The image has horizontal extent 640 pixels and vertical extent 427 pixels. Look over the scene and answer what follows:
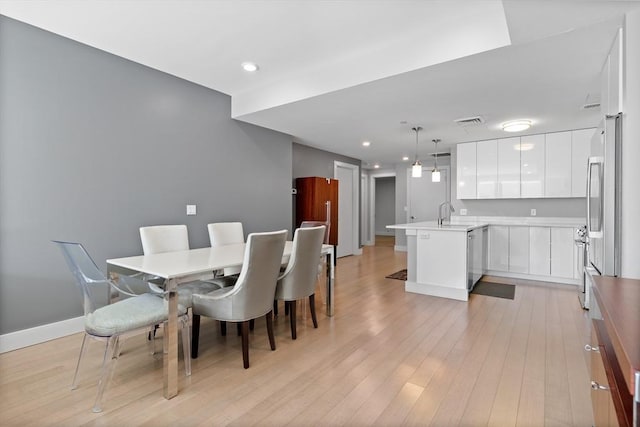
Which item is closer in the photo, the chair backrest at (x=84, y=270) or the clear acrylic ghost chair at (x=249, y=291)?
the chair backrest at (x=84, y=270)

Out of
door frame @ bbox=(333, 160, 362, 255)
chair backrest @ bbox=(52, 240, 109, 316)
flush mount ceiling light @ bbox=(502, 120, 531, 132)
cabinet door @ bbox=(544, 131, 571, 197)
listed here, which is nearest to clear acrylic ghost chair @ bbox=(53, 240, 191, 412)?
chair backrest @ bbox=(52, 240, 109, 316)

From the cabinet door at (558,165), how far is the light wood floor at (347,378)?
93.3 inches

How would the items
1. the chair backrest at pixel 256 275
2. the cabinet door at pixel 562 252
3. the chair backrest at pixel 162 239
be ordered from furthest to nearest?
1. the cabinet door at pixel 562 252
2. the chair backrest at pixel 162 239
3. the chair backrest at pixel 256 275

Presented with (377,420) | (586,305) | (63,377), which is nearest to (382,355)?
(377,420)

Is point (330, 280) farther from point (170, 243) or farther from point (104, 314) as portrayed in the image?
point (104, 314)

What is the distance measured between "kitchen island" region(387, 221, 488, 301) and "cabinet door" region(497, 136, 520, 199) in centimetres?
142

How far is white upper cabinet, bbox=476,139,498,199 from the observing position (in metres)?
5.35

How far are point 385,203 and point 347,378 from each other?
10.1 m

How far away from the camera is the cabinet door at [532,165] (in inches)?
195

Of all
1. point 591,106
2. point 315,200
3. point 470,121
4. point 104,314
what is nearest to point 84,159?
point 104,314

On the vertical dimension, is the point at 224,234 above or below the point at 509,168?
below

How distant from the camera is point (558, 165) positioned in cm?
483

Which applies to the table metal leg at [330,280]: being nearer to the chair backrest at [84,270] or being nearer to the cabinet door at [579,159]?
the chair backrest at [84,270]

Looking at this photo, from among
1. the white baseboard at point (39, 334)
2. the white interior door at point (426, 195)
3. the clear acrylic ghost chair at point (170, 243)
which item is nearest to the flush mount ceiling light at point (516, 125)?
the white interior door at point (426, 195)
